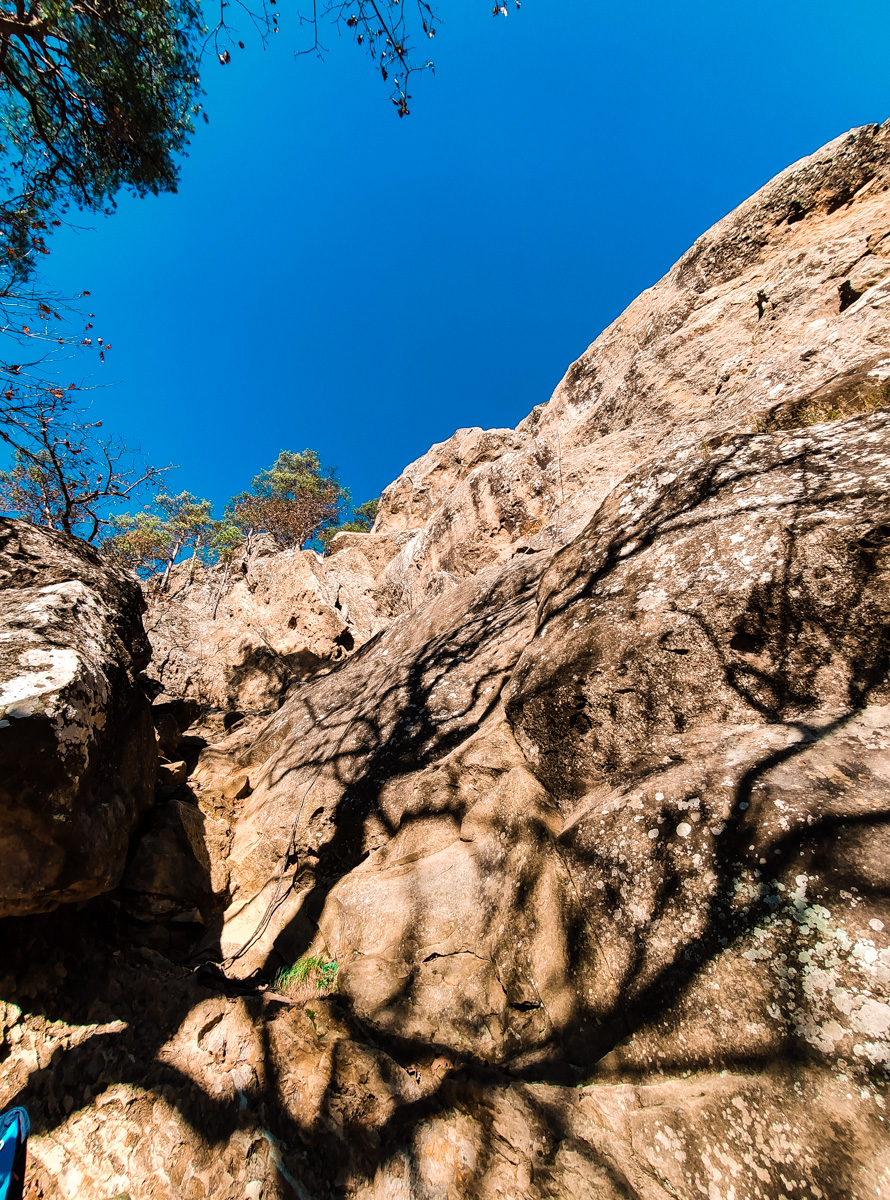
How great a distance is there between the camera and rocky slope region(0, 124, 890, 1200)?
75.1 inches

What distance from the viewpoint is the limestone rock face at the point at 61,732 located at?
2.42 meters

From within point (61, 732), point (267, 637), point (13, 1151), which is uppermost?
point (267, 637)

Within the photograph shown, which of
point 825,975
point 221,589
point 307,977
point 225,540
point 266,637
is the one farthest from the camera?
point 225,540

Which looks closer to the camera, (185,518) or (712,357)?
(712,357)

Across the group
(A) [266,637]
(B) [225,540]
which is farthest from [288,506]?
(A) [266,637]

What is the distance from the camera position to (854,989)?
1.81 meters

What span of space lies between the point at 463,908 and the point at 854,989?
2157 mm

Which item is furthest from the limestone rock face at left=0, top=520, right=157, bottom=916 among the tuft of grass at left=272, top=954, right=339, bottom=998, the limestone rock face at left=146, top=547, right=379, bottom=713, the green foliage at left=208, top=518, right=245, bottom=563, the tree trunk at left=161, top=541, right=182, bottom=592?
the green foliage at left=208, top=518, right=245, bottom=563

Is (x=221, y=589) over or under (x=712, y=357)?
over

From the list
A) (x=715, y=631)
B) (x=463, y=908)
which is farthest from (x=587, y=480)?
(x=463, y=908)

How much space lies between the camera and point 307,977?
3457 mm

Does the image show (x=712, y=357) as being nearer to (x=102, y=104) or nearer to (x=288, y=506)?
(x=102, y=104)

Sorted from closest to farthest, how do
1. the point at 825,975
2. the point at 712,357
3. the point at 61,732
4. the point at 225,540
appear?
the point at 825,975, the point at 61,732, the point at 712,357, the point at 225,540

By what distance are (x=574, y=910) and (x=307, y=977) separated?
85.3 inches
